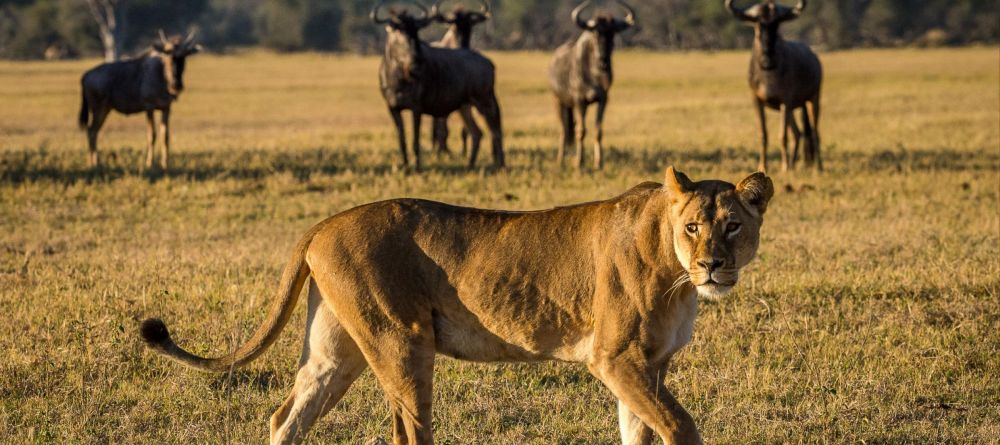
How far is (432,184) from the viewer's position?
17016 millimetres

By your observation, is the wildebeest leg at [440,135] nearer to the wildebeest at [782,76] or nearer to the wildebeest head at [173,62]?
the wildebeest head at [173,62]

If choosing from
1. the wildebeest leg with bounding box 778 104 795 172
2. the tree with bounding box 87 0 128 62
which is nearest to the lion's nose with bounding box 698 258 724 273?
the wildebeest leg with bounding box 778 104 795 172

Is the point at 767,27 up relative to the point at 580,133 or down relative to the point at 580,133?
up

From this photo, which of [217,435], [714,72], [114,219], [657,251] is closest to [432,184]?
[114,219]

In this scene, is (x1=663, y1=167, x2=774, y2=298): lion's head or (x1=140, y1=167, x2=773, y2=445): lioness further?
(x1=140, y1=167, x2=773, y2=445): lioness

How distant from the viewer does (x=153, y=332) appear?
5355 millimetres

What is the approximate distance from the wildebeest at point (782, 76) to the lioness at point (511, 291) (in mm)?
13004

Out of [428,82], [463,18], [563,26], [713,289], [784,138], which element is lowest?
[563,26]

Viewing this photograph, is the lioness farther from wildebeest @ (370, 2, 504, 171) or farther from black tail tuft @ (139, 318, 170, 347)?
wildebeest @ (370, 2, 504, 171)

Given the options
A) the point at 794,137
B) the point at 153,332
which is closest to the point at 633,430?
the point at 153,332

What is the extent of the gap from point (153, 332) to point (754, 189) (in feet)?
8.35

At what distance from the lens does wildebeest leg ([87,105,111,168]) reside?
757 inches

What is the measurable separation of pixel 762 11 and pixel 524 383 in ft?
40.3

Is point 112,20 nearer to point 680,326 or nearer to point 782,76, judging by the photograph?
point 782,76
